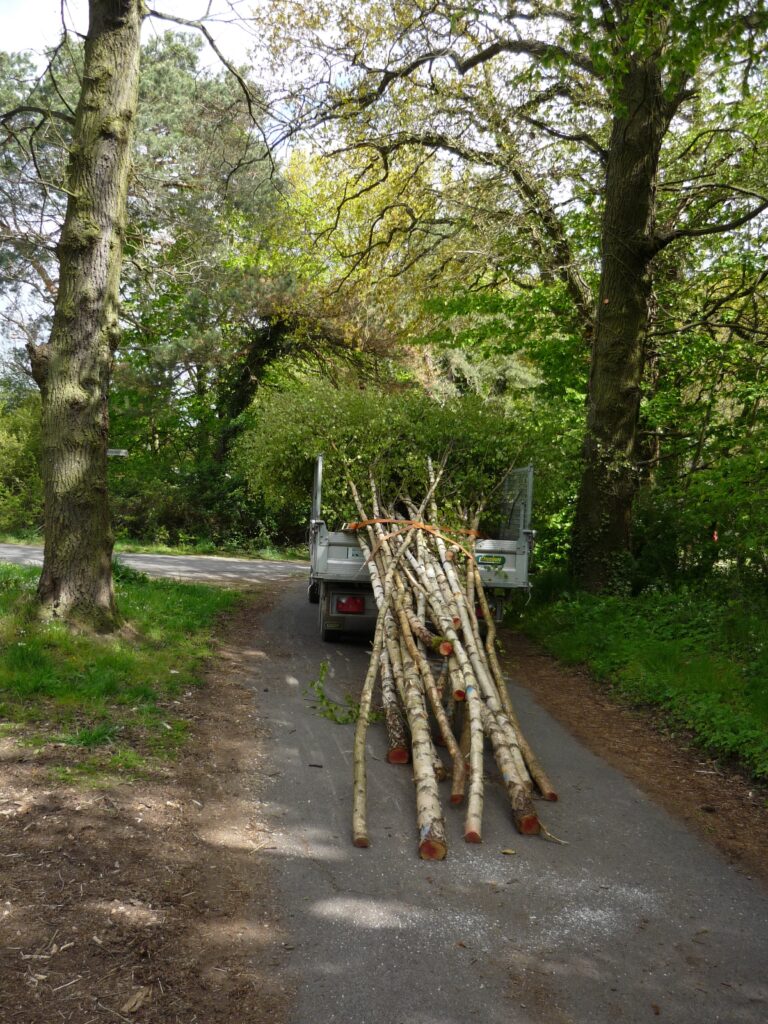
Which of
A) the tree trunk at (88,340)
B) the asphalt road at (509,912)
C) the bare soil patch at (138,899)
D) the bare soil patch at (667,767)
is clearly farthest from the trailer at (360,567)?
the bare soil patch at (138,899)

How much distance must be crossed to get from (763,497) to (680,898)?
5.37m

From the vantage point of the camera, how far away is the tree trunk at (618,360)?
1127 cm

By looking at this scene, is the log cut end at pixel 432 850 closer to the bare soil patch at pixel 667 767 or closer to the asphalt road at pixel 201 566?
the bare soil patch at pixel 667 767

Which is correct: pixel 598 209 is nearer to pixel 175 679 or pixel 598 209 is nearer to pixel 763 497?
pixel 763 497

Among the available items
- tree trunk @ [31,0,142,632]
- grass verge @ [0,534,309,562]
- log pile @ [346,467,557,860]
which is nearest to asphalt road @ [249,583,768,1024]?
log pile @ [346,467,557,860]

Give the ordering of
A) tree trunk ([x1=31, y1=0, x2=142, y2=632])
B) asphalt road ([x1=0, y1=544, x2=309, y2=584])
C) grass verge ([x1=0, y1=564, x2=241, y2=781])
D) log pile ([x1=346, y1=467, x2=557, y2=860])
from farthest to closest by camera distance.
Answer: asphalt road ([x1=0, y1=544, x2=309, y2=584])
tree trunk ([x1=31, y1=0, x2=142, y2=632])
grass verge ([x1=0, y1=564, x2=241, y2=781])
log pile ([x1=346, y1=467, x2=557, y2=860])

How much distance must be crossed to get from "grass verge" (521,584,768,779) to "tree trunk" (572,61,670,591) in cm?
86

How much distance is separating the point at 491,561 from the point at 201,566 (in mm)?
11299

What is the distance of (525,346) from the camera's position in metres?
16.2

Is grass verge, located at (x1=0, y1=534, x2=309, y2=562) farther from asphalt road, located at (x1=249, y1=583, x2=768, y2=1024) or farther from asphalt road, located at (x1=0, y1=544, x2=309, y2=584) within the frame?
asphalt road, located at (x1=249, y1=583, x2=768, y2=1024)

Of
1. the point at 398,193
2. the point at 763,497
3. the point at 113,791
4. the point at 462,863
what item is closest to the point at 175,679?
the point at 113,791

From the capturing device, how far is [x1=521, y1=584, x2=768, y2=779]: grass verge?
21.2ft

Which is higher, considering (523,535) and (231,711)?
(523,535)

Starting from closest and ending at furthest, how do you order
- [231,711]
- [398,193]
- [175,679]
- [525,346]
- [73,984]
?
[73,984] → [231,711] → [175,679] → [398,193] → [525,346]
